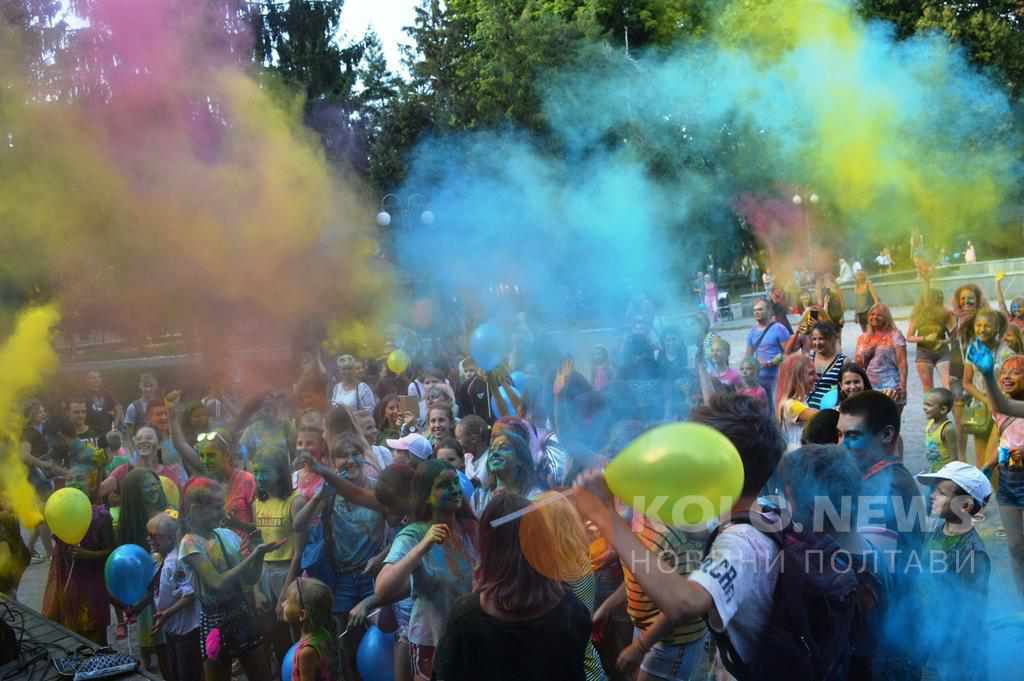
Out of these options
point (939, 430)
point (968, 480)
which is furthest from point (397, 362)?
point (968, 480)

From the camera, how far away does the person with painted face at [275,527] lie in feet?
15.4

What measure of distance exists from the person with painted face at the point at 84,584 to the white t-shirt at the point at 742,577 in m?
4.40

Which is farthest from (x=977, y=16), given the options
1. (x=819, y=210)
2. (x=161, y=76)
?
(x=161, y=76)

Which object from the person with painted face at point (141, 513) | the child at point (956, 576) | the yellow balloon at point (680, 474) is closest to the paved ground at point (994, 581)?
the child at point (956, 576)

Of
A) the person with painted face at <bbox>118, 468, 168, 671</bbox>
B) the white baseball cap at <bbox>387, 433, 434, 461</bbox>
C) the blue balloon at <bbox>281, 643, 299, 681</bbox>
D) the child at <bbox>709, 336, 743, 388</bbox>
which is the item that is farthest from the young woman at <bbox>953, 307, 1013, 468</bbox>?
the person with painted face at <bbox>118, 468, 168, 671</bbox>

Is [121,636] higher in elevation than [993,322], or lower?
lower

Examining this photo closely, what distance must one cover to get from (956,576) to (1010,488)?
195 cm

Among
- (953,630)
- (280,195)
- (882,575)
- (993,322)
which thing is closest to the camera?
(882,575)

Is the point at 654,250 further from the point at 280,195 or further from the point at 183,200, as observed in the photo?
the point at 183,200

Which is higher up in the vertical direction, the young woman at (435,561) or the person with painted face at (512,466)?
the person with painted face at (512,466)

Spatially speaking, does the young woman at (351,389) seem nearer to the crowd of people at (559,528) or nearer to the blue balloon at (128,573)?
the crowd of people at (559,528)

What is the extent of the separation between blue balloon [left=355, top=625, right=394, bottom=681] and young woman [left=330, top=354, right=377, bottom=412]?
14.2 ft

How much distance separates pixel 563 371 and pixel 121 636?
369 cm

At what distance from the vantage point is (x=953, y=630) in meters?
3.31
